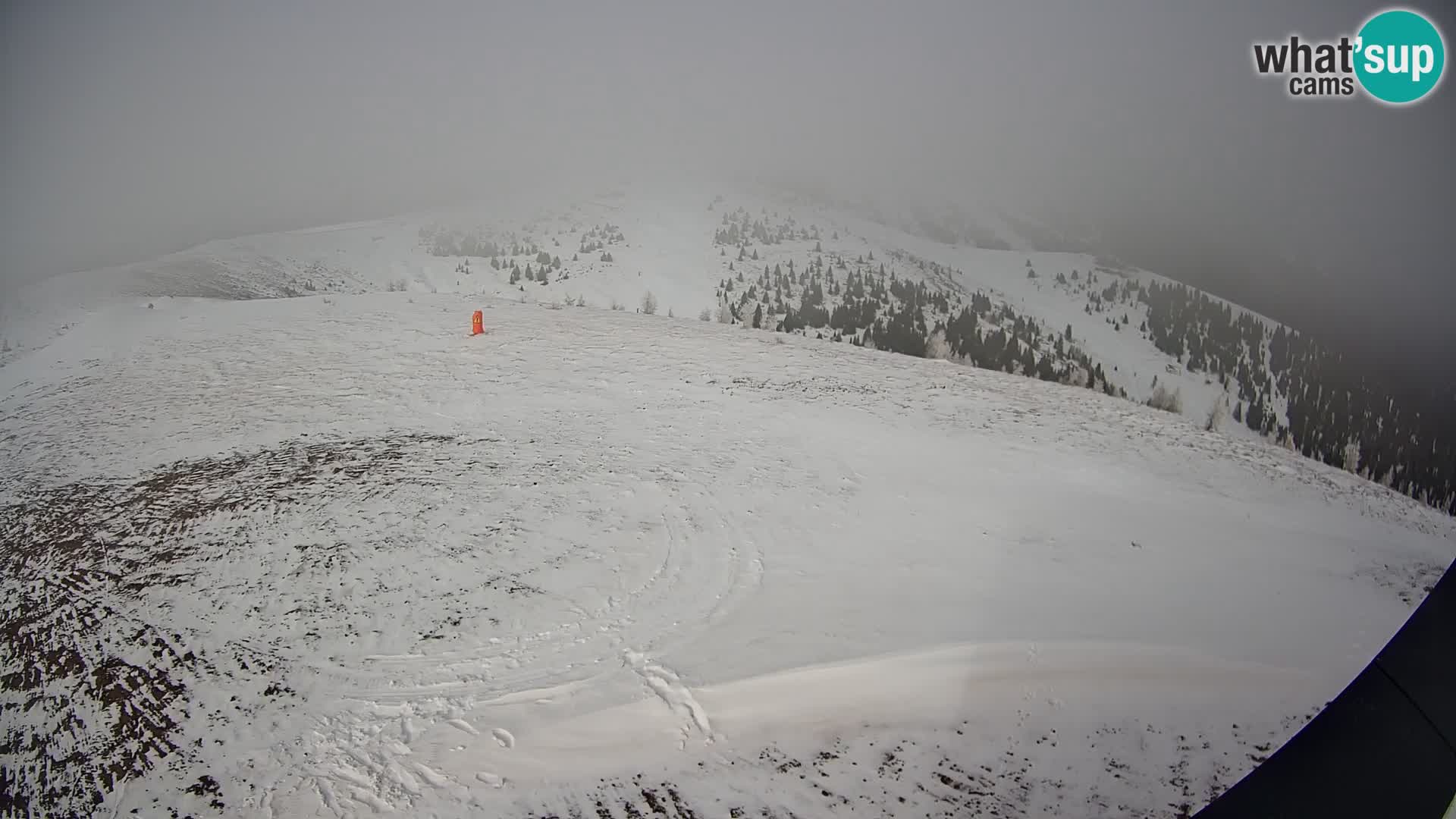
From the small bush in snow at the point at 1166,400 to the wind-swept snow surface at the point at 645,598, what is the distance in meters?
2.04

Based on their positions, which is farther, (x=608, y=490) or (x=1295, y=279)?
(x=1295, y=279)

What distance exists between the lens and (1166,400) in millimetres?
11977

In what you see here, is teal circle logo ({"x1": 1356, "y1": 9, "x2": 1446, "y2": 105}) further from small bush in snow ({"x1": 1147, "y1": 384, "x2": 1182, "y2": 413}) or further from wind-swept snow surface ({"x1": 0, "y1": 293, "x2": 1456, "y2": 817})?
small bush in snow ({"x1": 1147, "y1": 384, "x2": 1182, "y2": 413})

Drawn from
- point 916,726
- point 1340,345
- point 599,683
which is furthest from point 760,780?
point 1340,345

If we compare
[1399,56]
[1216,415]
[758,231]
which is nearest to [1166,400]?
[1216,415]

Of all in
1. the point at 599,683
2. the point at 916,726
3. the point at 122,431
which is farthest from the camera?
the point at 122,431

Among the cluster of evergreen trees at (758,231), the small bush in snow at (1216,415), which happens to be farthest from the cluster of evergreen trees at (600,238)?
the small bush in snow at (1216,415)

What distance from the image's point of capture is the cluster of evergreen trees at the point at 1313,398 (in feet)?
18.9

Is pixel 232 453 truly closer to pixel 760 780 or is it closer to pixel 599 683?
pixel 599 683

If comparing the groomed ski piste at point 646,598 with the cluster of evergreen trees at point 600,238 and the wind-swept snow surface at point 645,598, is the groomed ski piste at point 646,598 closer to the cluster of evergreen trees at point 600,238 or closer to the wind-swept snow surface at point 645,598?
the wind-swept snow surface at point 645,598

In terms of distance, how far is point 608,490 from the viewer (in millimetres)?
6859

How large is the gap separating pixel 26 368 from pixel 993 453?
13.2 meters

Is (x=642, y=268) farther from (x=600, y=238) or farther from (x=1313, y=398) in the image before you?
(x=1313, y=398)

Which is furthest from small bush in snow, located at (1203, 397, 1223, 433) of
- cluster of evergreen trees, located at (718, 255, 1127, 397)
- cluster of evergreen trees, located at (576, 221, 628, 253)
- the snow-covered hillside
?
cluster of evergreen trees, located at (576, 221, 628, 253)
